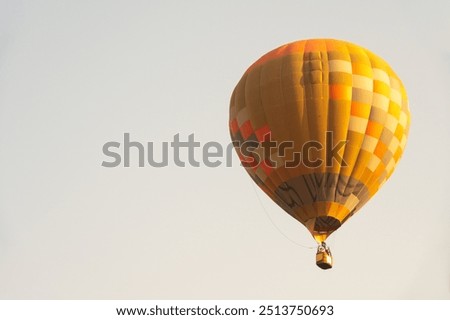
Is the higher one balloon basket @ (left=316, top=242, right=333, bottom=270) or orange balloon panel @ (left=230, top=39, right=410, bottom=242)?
orange balloon panel @ (left=230, top=39, right=410, bottom=242)

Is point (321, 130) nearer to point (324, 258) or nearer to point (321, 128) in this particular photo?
point (321, 128)

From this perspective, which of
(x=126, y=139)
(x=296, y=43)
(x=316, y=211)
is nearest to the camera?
(x=316, y=211)

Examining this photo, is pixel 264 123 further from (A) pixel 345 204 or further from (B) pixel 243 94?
(A) pixel 345 204

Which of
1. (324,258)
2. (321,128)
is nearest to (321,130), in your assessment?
(321,128)
